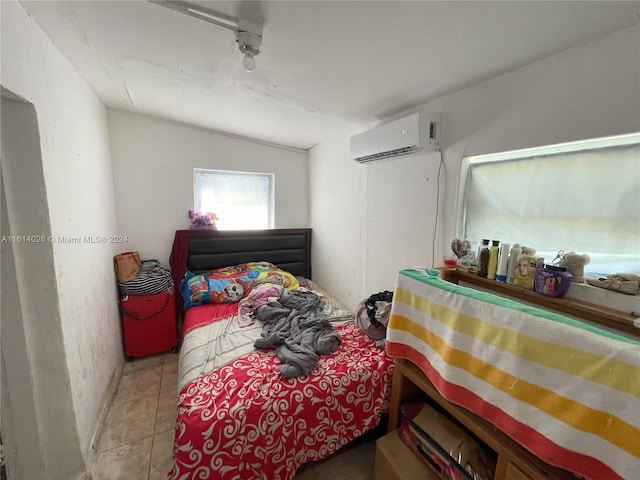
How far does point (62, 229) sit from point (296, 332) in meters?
1.42

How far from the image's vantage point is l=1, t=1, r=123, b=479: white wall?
108 centimetres

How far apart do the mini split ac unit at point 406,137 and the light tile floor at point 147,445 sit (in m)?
1.94

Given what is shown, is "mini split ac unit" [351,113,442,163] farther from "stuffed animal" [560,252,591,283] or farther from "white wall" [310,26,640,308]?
"stuffed animal" [560,252,591,283]

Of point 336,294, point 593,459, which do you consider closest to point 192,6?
point 593,459

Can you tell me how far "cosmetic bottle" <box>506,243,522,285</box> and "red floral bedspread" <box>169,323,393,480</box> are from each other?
82cm

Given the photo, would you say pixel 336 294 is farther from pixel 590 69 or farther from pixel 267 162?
pixel 590 69

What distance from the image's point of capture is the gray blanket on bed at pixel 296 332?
146 centimetres

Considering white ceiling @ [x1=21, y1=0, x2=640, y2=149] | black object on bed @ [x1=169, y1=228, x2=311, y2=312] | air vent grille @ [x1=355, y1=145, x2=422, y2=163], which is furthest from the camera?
black object on bed @ [x1=169, y1=228, x2=311, y2=312]

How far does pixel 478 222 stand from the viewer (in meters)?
Answer: 1.61

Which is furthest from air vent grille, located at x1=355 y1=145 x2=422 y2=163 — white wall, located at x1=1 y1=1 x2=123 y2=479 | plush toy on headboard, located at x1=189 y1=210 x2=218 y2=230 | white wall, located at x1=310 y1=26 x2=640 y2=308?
white wall, located at x1=1 y1=1 x2=123 y2=479

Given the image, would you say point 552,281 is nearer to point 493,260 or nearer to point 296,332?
point 493,260

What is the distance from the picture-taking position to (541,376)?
0.78 meters

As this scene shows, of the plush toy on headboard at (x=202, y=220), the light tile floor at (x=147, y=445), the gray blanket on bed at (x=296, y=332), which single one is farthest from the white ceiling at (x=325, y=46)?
the light tile floor at (x=147, y=445)

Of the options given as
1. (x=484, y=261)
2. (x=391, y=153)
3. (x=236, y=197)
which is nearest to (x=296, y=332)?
(x=484, y=261)
